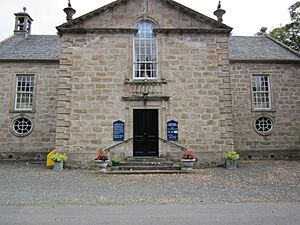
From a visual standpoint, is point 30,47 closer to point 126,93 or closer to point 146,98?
point 126,93

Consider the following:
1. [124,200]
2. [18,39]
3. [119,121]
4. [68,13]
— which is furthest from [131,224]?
[18,39]

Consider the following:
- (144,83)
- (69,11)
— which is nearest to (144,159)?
(144,83)

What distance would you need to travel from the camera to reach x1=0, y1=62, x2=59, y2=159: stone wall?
18908mm

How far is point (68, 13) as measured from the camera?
630 inches

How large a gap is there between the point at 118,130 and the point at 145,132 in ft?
4.74

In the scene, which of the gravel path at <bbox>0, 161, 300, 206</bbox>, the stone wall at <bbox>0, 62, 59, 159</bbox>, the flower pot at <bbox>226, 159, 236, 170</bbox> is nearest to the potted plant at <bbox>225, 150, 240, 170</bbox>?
the flower pot at <bbox>226, 159, 236, 170</bbox>

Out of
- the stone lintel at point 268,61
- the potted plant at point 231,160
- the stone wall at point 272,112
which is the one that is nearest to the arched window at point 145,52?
the potted plant at point 231,160

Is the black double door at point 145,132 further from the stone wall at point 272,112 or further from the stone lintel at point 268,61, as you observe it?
the stone lintel at point 268,61

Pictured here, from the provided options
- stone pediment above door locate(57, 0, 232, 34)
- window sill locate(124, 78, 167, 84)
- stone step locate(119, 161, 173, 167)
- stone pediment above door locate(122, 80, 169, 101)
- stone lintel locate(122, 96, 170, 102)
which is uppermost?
stone pediment above door locate(57, 0, 232, 34)

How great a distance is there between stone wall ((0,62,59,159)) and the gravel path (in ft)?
19.9

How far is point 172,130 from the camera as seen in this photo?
15008mm

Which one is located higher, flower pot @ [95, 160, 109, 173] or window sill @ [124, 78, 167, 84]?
window sill @ [124, 78, 167, 84]

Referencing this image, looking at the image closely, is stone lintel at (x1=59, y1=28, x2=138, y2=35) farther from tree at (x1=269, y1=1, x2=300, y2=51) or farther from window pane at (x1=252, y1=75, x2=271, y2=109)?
tree at (x1=269, y1=1, x2=300, y2=51)

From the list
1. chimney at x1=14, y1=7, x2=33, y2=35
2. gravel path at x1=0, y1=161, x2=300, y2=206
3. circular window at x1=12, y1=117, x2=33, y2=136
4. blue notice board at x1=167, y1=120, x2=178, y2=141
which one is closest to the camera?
gravel path at x1=0, y1=161, x2=300, y2=206
